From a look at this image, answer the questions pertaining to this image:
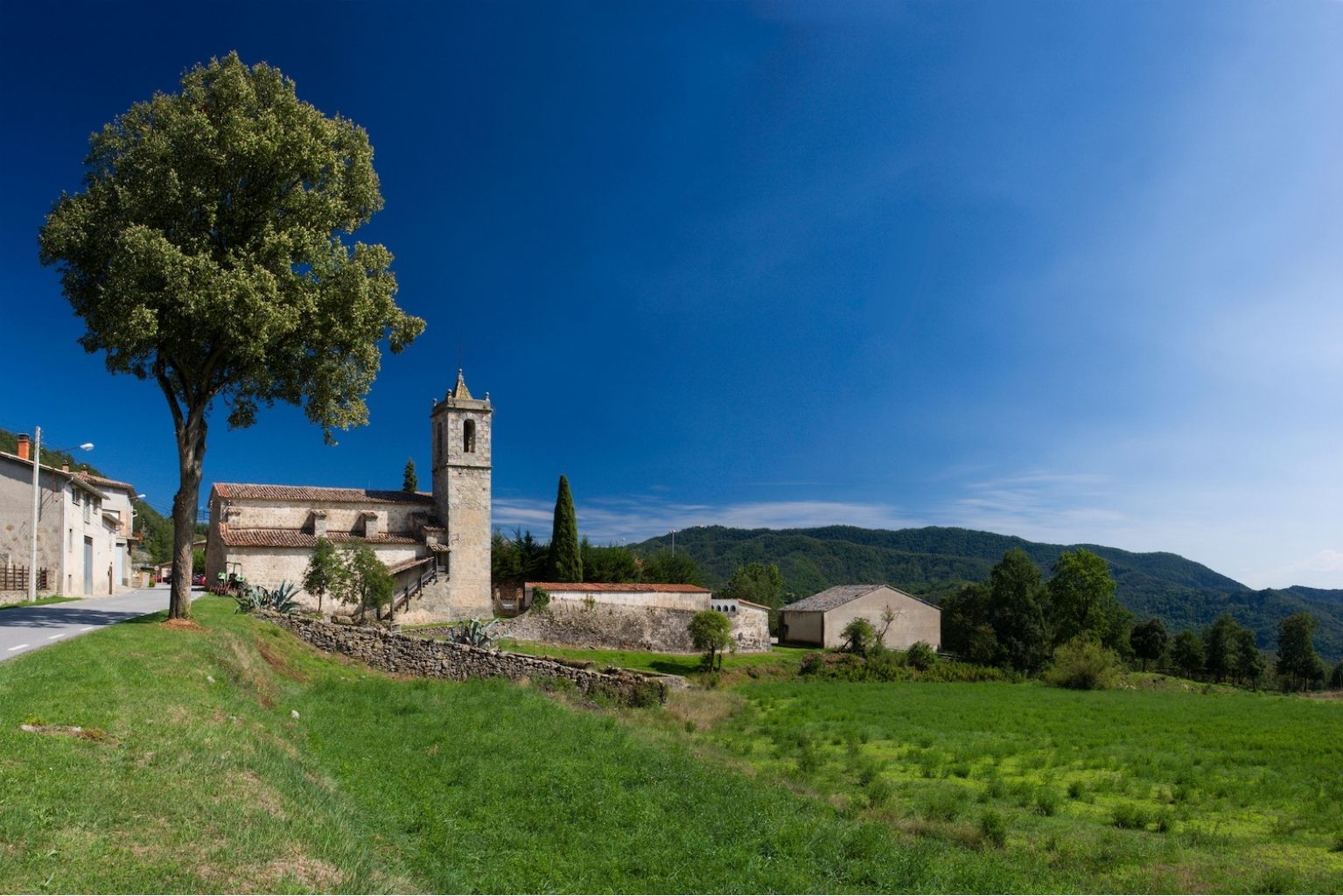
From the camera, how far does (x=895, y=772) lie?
16000mm

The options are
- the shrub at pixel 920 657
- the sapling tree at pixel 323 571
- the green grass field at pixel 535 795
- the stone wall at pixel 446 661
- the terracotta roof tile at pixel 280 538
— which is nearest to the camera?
the green grass field at pixel 535 795

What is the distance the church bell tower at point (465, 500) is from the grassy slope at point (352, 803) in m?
22.6

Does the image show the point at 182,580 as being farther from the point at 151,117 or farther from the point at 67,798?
the point at 67,798

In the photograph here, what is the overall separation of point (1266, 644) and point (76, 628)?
571 feet

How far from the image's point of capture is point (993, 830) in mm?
11180

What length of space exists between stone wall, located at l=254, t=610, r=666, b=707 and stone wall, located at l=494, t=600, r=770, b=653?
31.2 feet

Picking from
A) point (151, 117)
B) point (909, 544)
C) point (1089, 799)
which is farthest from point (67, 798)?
point (909, 544)

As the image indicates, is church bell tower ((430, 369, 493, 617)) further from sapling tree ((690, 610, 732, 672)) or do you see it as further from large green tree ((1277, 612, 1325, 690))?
large green tree ((1277, 612, 1325, 690))

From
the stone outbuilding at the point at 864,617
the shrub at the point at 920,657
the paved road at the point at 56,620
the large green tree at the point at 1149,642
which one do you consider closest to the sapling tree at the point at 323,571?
the paved road at the point at 56,620

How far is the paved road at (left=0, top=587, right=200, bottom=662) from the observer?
14.2 m

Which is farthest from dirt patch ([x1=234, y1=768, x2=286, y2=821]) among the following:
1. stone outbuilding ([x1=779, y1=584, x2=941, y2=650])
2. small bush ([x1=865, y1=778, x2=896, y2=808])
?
stone outbuilding ([x1=779, y1=584, x2=941, y2=650])

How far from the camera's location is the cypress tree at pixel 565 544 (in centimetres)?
4903

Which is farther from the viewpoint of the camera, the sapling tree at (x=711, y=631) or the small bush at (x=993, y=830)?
the sapling tree at (x=711, y=631)

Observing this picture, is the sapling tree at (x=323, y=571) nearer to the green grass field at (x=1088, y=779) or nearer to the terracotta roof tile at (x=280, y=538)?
the terracotta roof tile at (x=280, y=538)
